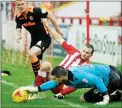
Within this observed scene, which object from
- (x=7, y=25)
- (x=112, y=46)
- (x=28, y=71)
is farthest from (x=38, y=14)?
(x=7, y=25)

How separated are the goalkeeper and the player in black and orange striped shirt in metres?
2.04

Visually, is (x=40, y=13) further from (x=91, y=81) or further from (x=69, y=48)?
(x=91, y=81)

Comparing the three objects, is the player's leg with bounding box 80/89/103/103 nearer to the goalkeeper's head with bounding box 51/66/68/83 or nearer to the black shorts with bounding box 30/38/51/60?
the goalkeeper's head with bounding box 51/66/68/83

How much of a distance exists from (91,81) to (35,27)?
3.07 meters

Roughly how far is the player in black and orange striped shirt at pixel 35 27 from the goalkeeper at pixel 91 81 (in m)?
2.04

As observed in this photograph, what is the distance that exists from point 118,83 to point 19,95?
1638mm

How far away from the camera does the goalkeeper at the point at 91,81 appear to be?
824 cm

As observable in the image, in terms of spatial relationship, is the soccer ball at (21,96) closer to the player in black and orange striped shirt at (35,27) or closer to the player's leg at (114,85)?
the player's leg at (114,85)

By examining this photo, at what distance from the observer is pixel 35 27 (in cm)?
1121

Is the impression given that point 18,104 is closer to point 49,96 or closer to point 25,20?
point 49,96

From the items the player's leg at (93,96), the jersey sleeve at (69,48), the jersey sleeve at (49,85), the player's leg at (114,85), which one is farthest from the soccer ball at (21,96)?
the player's leg at (114,85)

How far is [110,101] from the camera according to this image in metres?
9.12

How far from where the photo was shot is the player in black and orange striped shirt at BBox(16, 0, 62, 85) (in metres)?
10.8

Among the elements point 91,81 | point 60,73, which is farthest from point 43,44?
point 60,73
